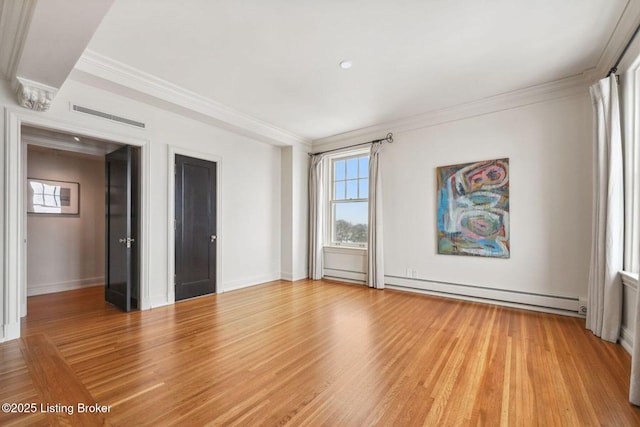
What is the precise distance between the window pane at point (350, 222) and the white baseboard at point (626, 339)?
136 inches

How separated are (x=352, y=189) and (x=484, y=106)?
2562 millimetres

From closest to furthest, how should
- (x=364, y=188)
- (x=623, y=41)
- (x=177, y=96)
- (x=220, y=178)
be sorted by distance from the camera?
(x=623, y=41) → (x=177, y=96) → (x=220, y=178) → (x=364, y=188)

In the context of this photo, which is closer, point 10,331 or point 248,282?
point 10,331

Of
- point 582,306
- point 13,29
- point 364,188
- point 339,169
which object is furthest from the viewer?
point 339,169

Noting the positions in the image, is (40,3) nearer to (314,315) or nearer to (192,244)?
(192,244)

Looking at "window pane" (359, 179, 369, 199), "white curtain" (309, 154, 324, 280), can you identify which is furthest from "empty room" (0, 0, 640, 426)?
"white curtain" (309, 154, 324, 280)

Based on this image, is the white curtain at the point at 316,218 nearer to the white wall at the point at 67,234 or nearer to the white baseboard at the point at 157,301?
the white baseboard at the point at 157,301

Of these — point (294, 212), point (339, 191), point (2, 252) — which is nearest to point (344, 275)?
point (294, 212)

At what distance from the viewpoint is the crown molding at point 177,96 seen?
292 centimetres

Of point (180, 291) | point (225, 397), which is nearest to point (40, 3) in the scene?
point (225, 397)

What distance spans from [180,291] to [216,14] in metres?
3.54

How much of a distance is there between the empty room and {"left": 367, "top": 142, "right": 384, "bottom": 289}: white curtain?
0.05 metres

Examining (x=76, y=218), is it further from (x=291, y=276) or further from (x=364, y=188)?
(x=364, y=188)

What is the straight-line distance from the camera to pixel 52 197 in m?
4.72
